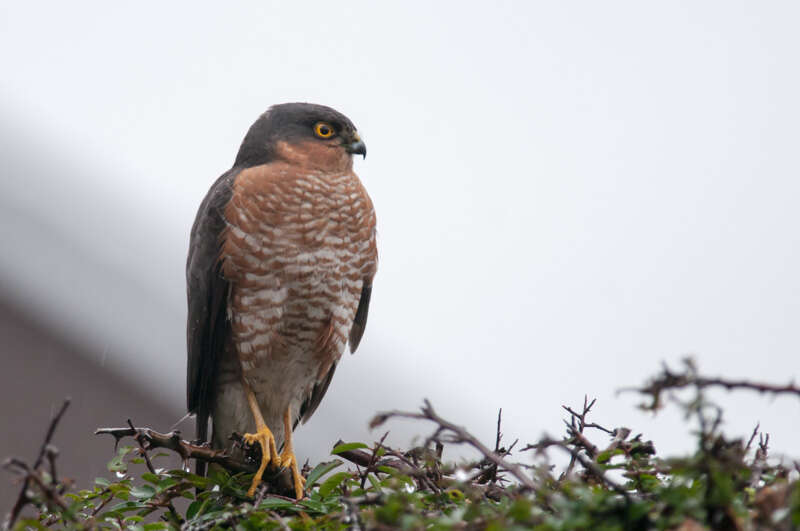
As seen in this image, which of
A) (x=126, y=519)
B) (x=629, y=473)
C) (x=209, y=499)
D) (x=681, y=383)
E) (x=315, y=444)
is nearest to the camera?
(x=681, y=383)

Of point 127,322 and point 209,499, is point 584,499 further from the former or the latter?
point 127,322

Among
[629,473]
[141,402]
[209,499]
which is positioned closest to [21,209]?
[141,402]

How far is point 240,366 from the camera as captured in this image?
400 cm

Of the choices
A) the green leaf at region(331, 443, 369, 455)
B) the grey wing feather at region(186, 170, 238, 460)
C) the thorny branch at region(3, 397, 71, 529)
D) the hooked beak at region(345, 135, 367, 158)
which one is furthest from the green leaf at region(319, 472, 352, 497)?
the hooked beak at region(345, 135, 367, 158)

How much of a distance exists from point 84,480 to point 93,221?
2333mm

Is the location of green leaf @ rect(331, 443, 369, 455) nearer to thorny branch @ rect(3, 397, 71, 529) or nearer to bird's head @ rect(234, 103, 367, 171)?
thorny branch @ rect(3, 397, 71, 529)

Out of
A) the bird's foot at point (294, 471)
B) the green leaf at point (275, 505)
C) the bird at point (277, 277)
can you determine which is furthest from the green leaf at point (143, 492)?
the bird at point (277, 277)

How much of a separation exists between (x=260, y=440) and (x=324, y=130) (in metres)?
1.58

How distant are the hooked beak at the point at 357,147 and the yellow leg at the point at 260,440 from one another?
4.06 feet

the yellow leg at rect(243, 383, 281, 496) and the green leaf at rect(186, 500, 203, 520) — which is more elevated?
the yellow leg at rect(243, 383, 281, 496)

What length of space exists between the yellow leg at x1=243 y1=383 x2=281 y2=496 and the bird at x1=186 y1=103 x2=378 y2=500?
0.5 inches

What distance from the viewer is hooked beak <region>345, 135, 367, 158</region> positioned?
4270 millimetres

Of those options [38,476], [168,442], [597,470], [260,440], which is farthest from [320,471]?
[597,470]

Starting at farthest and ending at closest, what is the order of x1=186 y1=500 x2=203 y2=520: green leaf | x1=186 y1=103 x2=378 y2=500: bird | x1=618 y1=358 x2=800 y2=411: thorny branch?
x1=186 y1=103 x2=378 y2=500: bird, x1=186 y1=500 x2=203 y2=520: green leaf, x1=618 y1=358 x2=800 y2=411: thorny branch
